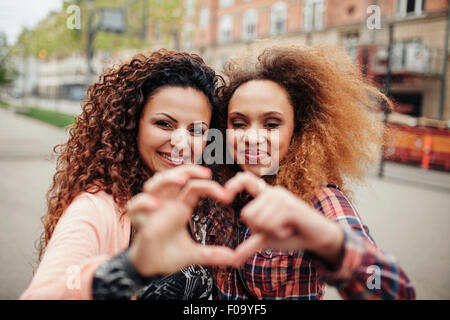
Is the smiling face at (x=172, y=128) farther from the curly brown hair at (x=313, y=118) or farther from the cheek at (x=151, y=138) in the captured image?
the curly brown hair at (x=313, y=118)

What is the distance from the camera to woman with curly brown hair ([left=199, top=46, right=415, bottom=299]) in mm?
1368

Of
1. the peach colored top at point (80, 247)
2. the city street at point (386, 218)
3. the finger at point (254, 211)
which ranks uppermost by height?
the finger at point (254, 211)

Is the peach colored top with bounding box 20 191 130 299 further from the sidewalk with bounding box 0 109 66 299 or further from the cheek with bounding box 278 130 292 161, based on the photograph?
the sidewalk with bounding box 0 109 66 299

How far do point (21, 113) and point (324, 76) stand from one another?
27.2 meters

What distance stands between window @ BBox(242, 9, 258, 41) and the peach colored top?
85.0 ft

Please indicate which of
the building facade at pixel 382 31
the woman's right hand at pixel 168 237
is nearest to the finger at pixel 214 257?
the woman's right hand at pixel 168 237

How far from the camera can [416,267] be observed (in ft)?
13.5

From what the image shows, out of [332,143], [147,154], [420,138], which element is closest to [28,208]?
[147,154]

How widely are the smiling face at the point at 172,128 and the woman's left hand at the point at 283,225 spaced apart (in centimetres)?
65

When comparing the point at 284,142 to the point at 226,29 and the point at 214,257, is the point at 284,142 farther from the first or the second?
the point at 226,29

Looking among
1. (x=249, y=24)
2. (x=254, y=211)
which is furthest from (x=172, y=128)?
(x=249, y=24)

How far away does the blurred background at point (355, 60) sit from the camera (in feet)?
13.8

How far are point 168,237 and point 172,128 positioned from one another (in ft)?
2.38

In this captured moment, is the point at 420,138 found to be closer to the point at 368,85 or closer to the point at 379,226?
the point at 379,226
